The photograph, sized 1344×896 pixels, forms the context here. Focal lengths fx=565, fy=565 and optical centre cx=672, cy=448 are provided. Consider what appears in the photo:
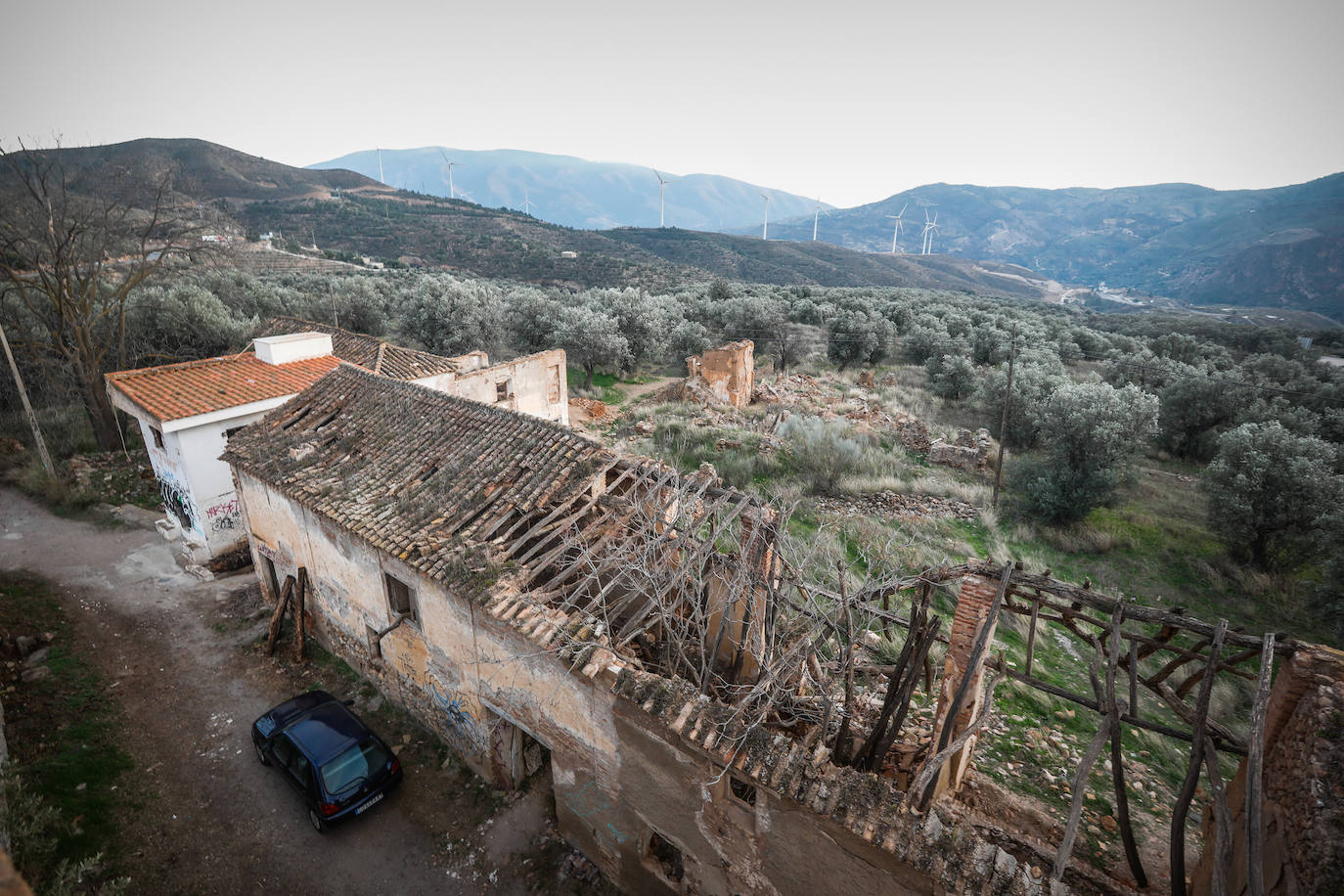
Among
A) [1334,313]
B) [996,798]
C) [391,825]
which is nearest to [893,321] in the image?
[996,798]

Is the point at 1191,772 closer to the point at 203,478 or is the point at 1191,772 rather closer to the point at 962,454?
the point at 962,454

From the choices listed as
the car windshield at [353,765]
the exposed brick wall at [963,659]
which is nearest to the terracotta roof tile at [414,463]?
the car windshield at [353,765]

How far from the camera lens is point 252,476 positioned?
11.8 m

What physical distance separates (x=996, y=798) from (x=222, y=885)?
1120 cm

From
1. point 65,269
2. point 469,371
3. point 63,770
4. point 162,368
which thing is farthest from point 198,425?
point 65,269

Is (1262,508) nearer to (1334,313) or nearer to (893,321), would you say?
(893,321)

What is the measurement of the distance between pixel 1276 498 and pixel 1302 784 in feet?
48.9

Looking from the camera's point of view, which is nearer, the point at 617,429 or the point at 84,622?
the point at 84,622

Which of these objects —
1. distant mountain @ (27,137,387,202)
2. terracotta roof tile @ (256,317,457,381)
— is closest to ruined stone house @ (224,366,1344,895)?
terracotta roof tile @ (256,317,457,381)

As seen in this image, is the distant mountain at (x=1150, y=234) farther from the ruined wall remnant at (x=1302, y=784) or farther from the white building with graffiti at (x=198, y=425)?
the white building with graffiti at (x=198, y=425)

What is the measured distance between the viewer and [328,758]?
9.01m

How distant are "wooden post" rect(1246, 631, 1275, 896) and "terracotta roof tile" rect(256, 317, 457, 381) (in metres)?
19.2

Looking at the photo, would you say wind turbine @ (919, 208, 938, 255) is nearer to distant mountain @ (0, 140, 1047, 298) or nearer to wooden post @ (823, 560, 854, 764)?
distant mountain @ (0, 140, 1047, 298)

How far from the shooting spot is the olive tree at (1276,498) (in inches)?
575
